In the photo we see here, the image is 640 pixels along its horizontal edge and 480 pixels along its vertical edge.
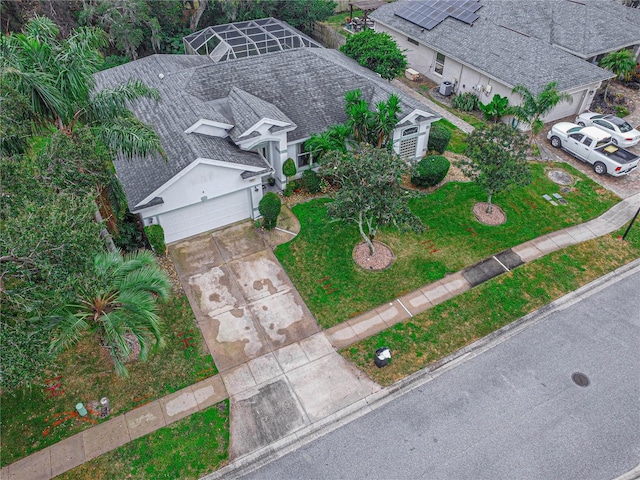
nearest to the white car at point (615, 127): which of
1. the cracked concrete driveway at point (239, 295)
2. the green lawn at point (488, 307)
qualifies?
the green lawn at point (488, 307)

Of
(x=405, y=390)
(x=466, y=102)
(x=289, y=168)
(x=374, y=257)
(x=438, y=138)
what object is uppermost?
(x=289, y=168)

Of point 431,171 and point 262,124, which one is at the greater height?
point 262,124

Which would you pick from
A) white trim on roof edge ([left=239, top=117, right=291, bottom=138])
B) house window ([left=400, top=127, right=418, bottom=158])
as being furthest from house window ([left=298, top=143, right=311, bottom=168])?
house window ([left=400, top=127, right=418, bottom=158])

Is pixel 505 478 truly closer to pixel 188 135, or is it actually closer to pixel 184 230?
pixel 184 230

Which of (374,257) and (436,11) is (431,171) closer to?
(374,257)

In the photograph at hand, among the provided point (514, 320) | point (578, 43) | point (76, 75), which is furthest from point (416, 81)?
point (76, 75)

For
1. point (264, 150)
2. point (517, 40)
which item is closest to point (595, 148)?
point (517, 40)

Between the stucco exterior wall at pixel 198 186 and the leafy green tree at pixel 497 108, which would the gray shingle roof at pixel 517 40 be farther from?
the stucco exterior wall at pixel 198 186
